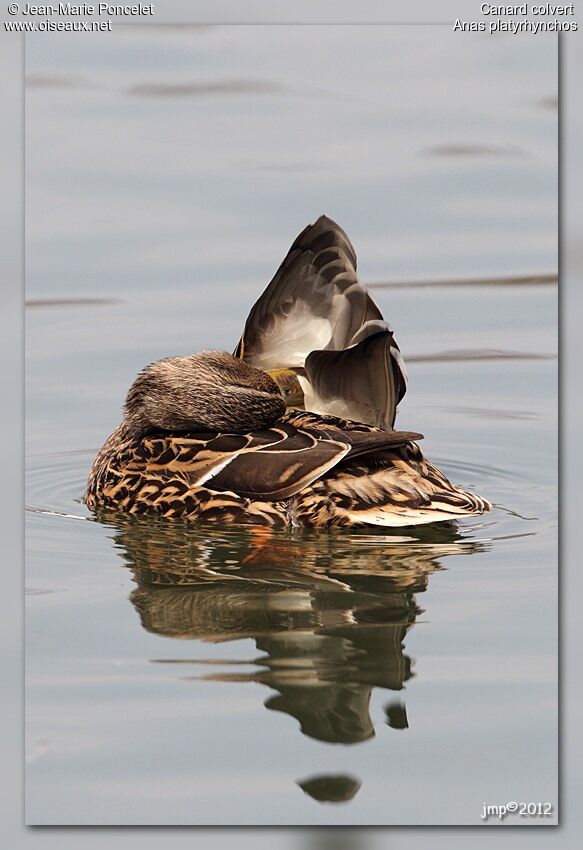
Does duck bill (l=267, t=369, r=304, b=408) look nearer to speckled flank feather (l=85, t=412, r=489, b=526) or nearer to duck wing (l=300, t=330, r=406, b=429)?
duck wing (l=300, t=330, r=406, b=429)

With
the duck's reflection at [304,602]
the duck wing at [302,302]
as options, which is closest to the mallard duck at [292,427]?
the duck wing at [302,302]

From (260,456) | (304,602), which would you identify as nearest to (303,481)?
(260,456)

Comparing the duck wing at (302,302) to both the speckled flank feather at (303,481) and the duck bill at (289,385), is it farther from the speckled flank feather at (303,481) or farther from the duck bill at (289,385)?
the speckled flank feather at (303,481)

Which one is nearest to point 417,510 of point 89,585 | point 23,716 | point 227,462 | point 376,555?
point 376,555

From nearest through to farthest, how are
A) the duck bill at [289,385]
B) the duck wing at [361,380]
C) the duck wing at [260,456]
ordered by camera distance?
the duck wing at [260,456], the duck wing at [361,380], the duck bill at [289,385]

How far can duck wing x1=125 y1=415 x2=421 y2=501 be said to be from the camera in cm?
859

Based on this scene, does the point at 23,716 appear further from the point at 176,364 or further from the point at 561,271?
the point at 176,364

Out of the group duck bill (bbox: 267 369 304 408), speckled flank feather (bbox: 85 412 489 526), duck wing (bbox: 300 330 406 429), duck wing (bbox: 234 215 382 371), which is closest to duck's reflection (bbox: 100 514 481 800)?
speckled flank feather (bbox: 85 412 489 526)

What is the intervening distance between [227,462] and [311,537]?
1.91ft

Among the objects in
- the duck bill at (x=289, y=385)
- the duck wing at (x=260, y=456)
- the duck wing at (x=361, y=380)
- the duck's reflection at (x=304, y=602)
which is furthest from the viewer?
the duck bill at (x=289, y=385)

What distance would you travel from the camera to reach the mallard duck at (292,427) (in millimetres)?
8664

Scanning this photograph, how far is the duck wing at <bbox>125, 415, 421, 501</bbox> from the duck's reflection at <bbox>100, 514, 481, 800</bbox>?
24 cm

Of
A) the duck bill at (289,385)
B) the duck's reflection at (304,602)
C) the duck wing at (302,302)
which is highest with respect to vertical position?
the duck wing at (302,302)

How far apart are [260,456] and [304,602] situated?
1331 mm
